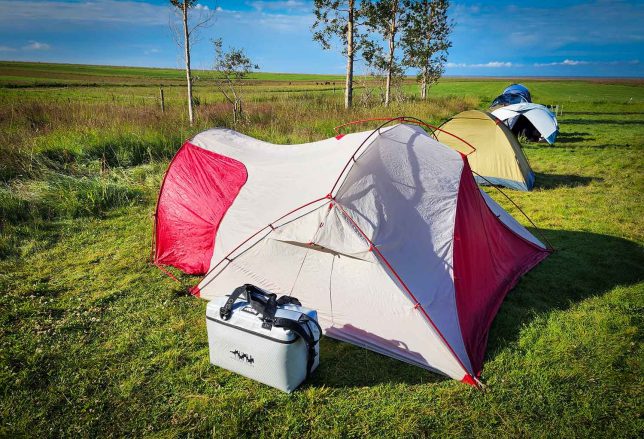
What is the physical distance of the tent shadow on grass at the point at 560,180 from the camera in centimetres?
952

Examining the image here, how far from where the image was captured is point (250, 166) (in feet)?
16.2

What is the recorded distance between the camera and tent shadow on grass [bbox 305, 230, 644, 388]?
354 centimetres

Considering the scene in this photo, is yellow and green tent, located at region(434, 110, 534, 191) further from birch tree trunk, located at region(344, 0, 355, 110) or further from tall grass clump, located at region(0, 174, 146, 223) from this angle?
birch tree trunk, located at region(344, 0, 355, 110)

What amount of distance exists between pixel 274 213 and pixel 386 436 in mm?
2280

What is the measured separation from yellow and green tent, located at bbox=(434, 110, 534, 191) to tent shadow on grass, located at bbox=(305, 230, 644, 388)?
273 centimetres

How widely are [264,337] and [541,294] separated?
363 centimetres

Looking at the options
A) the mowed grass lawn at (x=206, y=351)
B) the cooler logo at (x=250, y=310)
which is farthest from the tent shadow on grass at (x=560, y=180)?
the cooler logo at (x=250, y=310)

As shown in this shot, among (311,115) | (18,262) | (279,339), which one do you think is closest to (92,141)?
(18,262)

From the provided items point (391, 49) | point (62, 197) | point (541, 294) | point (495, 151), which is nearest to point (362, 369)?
point (541, 294)

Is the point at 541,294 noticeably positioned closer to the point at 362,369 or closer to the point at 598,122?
the point at 362,369

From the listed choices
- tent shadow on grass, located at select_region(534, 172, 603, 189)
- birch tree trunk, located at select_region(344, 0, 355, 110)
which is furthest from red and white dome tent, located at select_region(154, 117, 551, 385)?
birch tree trunk, located at select_region(344, 0, 355, 110)

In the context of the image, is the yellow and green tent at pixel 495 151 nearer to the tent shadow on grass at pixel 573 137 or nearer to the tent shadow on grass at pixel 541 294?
the tent shadow on grass at pixel 541 294

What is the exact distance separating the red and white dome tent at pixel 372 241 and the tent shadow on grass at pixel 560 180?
5.59m

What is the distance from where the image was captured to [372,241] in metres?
3.69
